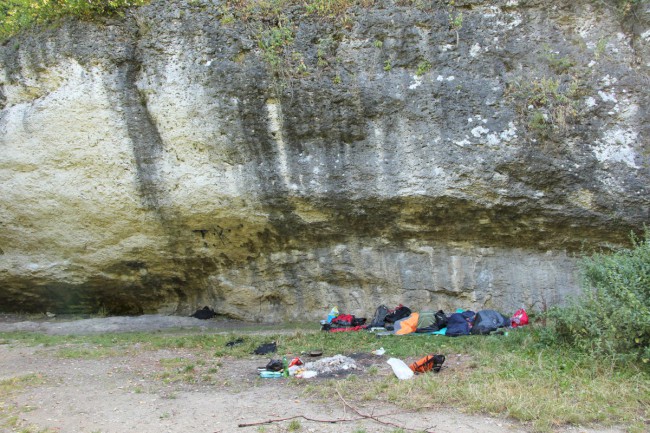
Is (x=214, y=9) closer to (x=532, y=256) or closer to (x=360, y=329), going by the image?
(x=360, y=329)

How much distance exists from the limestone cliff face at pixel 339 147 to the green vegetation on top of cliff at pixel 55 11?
215mm

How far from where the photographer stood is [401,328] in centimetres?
791

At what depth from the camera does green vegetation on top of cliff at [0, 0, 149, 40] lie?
28.4 ft

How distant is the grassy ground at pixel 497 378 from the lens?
4324mm

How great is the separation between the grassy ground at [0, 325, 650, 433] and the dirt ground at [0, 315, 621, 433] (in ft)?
0.49

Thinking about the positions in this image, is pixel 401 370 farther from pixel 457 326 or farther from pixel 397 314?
pixel 397 314

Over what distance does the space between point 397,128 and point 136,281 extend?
518 cm

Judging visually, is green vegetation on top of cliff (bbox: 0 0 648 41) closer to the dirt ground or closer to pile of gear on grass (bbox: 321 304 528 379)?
pile of gear on grass (bbox: 321 304 528 379)

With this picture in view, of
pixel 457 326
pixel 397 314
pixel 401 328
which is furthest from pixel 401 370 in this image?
pixel 397 314

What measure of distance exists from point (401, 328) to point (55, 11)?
701cm

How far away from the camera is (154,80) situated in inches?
332

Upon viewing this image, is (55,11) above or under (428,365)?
above

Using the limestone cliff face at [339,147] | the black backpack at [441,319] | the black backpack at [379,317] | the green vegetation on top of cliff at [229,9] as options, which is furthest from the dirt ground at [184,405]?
the green vegetation on top of cliff at [229,9]

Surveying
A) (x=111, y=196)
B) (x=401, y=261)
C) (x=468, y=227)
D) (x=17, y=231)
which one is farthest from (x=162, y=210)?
(x=468, y=227)
